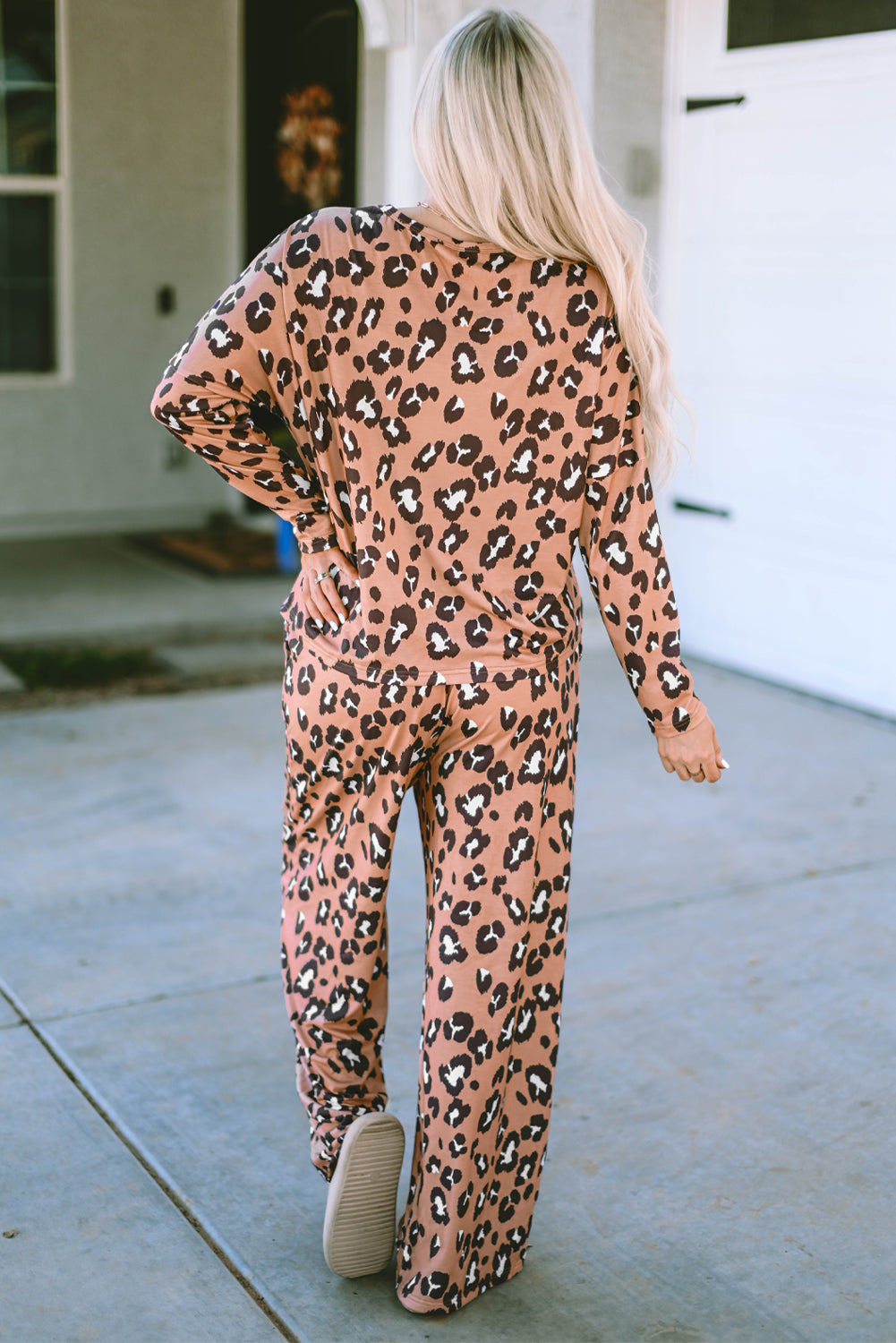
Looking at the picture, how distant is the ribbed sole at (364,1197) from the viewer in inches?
87.4

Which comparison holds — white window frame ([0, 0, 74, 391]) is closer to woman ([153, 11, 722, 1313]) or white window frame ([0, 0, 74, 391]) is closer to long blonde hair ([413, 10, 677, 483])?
woman ([153, 11, 722, 1313])

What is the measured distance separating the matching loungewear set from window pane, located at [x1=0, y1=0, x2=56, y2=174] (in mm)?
7185

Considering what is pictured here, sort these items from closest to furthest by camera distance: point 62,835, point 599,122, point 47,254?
1. point 62,835
2. point 599,122
3. point 47,254

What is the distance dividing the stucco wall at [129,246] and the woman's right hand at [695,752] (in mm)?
7460

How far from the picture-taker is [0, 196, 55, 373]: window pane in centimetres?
879

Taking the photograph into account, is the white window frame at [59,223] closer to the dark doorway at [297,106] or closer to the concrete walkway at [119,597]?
the concrete walkway at [119,597]

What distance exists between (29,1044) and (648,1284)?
138 centimetres

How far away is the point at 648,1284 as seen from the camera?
2385 mm

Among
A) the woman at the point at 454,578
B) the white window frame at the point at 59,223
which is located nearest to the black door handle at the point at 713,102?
the white window frame at the point at 59,223

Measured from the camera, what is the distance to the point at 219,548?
886cm

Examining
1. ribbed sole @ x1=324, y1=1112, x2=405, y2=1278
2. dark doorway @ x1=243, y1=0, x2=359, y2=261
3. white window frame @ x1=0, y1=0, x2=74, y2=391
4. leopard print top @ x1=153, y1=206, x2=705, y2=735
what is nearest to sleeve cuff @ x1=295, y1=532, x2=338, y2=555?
leopard print top @ x1=153, y1=206, x2=705, y2=735

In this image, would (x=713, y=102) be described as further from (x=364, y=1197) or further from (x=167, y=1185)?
(x=364, y=1197)

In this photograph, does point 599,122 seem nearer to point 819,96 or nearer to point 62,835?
point 819,96

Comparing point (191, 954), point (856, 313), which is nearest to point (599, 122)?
point (856, 313)
